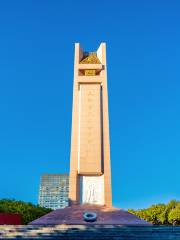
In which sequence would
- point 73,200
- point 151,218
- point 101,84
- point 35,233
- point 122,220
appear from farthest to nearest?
1. point 151,218
2. point 101,84
3. point 73,200
4. point 122,220
5. point 35,233

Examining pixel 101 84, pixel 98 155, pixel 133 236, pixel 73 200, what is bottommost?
pixel 133 236

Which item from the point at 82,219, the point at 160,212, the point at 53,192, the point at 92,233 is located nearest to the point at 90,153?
the point at 82,219

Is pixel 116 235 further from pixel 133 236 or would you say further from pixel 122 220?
pixel 122 220

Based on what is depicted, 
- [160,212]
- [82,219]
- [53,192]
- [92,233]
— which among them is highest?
[53,192]

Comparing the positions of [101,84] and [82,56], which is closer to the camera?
[101,84]

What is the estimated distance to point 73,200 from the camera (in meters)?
26.3

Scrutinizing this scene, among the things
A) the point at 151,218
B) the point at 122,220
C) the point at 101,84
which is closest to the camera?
the point at 122,220

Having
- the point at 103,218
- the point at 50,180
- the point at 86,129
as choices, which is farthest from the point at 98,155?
the point at 50,180

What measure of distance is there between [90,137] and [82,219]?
7884 mm

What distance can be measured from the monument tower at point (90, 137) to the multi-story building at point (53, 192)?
158 m

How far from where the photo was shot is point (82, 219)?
22.7 m

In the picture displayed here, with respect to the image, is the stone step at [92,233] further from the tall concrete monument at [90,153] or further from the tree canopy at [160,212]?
the tree canopy at [160,212]

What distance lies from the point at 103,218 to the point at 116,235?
261 inches

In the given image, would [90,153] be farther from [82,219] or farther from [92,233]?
[92,233]
